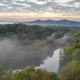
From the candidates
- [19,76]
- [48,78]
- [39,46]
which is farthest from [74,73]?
[39,46]

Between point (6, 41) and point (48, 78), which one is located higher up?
point (48, 78)

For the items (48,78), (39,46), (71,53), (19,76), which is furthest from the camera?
(39,46)

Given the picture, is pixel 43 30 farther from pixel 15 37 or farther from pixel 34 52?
pixel 34 52

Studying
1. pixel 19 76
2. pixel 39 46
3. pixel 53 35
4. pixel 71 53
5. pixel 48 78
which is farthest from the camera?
pixel 53 35

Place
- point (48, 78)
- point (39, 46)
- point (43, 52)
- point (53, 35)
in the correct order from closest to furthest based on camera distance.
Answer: point (48, 78) < point (43, 52) < point (39, 46) < point (53, 35)

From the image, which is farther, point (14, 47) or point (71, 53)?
point (14, 47)

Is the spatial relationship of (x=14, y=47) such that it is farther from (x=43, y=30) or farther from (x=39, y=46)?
(x=43, y=30)

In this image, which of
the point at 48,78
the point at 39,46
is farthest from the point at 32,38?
the point at 48,78

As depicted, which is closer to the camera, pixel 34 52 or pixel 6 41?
pixel 34 52

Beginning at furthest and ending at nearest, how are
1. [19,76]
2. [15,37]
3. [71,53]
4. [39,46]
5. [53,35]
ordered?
[53,35] → [15,37] → [39,46] → [71,53] → [19,76]
